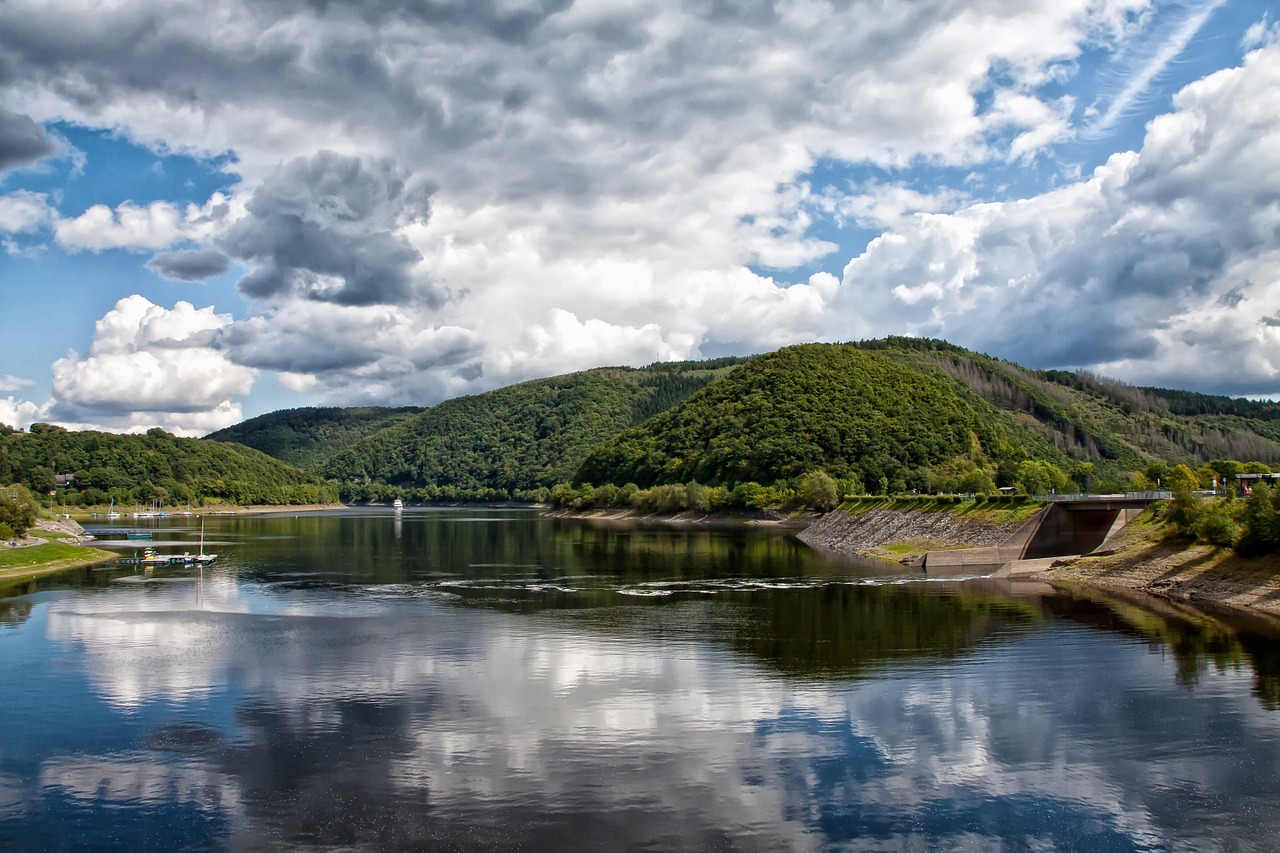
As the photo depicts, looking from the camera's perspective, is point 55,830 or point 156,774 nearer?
point 55,830

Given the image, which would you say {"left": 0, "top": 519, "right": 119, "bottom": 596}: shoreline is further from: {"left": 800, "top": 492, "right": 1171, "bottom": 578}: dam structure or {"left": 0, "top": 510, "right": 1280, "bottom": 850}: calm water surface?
{"left": 800, "top": 492, "right": 1171, "bottom": 578}: dam structure

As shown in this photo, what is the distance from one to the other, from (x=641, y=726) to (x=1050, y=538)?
65247mm

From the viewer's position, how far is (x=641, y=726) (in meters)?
29.7

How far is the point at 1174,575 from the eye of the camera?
61.3m

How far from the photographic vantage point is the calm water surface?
21953 millimetres

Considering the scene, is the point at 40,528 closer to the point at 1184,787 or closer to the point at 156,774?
the point at 156,774

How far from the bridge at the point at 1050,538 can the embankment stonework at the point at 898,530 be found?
1.75 m

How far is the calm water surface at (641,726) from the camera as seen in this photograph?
2195 centimetres

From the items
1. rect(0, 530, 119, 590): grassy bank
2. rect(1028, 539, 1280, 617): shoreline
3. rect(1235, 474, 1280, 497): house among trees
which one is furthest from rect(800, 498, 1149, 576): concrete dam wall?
rect(0, 530, 119, 590): grassy bank

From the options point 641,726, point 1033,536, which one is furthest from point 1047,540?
point 641,726

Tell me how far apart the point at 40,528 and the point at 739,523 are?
109696mm

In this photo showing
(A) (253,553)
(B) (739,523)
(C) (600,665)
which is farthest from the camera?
(B) (739,523)

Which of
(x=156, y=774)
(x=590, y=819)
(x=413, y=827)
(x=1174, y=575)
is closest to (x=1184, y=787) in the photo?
(x=590, y=819)

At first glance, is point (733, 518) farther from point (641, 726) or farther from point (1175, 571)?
point (641, 726)
